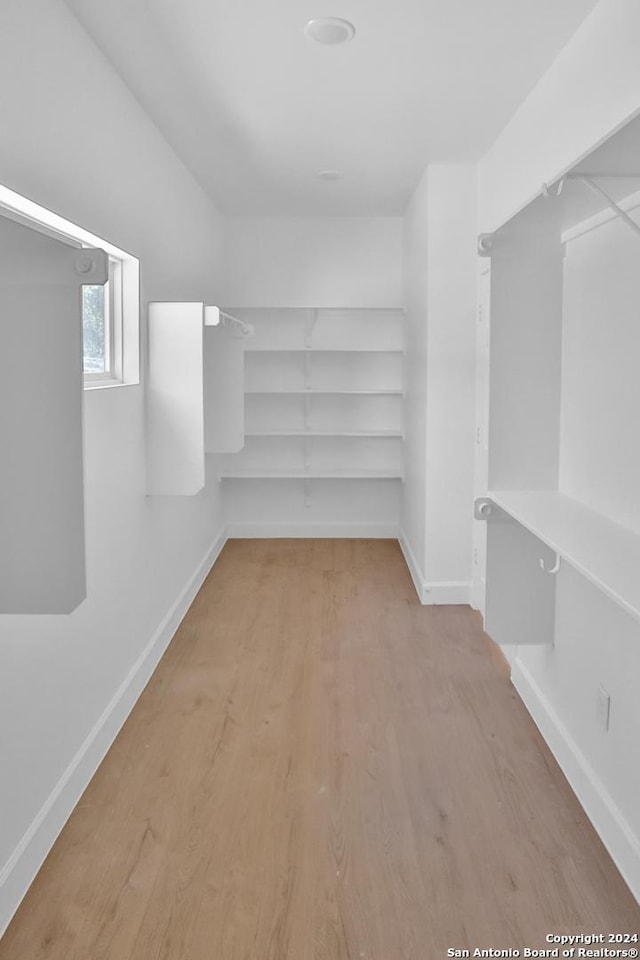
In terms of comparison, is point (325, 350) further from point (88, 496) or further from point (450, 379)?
point (88, 496)

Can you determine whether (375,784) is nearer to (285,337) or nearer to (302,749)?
(302,749)

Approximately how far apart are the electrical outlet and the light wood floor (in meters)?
0.32

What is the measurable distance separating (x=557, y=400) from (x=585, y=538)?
670mm

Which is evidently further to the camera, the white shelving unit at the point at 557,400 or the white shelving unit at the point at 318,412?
the white shelving unit at the point at 318,412

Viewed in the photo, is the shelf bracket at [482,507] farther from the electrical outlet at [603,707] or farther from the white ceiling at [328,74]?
the white ceiling at [328,74]

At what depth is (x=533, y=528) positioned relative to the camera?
2037mm

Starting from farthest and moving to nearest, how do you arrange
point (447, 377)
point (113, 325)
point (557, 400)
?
point (447, 377) → point (113, 325) → point (557, 400)

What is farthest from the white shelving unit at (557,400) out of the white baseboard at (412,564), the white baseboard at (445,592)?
the white baseboard at (412,564)

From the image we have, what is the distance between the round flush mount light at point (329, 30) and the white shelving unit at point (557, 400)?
3.28ft

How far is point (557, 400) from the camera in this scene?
252 centimetres

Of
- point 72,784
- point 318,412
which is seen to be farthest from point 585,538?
point 318,412

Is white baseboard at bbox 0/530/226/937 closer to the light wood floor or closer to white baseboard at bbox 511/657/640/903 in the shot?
the light wood floor

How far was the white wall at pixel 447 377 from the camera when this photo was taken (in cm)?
437

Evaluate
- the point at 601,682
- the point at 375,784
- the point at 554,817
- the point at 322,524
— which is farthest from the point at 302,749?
the point at 322,524
